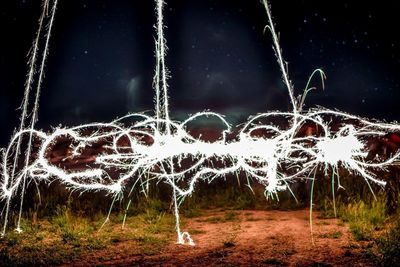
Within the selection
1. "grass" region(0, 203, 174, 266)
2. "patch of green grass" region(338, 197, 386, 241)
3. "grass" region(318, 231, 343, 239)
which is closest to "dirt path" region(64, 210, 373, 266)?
"grass" region(318, 231, 343, 239)

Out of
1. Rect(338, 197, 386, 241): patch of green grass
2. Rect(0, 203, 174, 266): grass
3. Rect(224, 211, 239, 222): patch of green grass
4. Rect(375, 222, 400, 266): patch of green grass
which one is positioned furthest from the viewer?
Rect(224, 211, 239, 222): patch of green grass

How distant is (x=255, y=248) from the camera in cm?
627

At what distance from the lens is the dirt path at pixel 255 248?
5.53m

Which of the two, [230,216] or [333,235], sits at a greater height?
[230,216]

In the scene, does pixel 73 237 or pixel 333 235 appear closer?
pixel 333 235

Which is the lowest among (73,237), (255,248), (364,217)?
(255,248)

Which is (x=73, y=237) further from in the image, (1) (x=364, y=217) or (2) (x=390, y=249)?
(1) (x=364, y=217)

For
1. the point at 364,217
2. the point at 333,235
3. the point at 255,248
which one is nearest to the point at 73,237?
the point at 255,248

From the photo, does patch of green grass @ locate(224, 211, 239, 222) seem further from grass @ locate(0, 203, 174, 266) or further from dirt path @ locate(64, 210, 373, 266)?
grass @ locate(0, 203, 174, 266)

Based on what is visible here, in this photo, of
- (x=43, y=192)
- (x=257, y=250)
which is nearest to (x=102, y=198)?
(x=43, y=192)

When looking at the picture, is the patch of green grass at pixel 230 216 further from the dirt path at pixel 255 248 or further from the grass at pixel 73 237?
the grass at pixel 73 237

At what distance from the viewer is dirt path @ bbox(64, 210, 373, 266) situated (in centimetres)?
553

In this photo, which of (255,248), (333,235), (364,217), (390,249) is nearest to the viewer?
(390,249)

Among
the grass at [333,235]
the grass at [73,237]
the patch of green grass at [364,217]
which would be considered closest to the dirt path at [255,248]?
the grass at [333,235]
